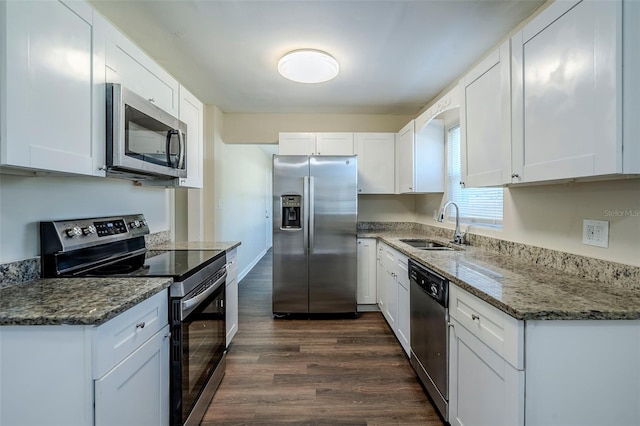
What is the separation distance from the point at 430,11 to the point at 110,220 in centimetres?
242

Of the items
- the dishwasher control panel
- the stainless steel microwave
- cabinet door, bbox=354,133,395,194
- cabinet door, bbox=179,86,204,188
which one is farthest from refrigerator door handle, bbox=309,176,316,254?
the stainless steel microwave

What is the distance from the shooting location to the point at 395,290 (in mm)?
2463

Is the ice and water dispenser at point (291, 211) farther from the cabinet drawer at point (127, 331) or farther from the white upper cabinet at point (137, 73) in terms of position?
the cabinet drawer at point (127, 331)

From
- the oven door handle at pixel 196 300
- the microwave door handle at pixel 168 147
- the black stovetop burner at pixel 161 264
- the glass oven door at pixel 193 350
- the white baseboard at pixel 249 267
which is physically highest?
the microwave door handle at pixel 168 147

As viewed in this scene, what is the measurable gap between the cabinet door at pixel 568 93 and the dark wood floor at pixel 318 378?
1.56 m

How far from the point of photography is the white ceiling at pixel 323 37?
1.72 meters

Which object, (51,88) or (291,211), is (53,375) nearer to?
(51,88)

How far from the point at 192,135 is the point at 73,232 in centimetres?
112

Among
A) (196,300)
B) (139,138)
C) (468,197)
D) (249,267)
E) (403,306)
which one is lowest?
(249,267)

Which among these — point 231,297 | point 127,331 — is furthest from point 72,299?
point 231,297

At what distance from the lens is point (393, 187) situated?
3.41m

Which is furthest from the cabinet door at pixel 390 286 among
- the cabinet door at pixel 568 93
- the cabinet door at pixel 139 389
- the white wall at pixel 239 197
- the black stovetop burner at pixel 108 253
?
the white wall at pixel 239 197

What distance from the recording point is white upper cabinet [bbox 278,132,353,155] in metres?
3.37

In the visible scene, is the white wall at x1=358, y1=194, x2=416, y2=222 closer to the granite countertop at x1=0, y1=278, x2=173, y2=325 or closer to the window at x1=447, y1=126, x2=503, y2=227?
the window at x1=447, y1=126, x2=503, y2=227
